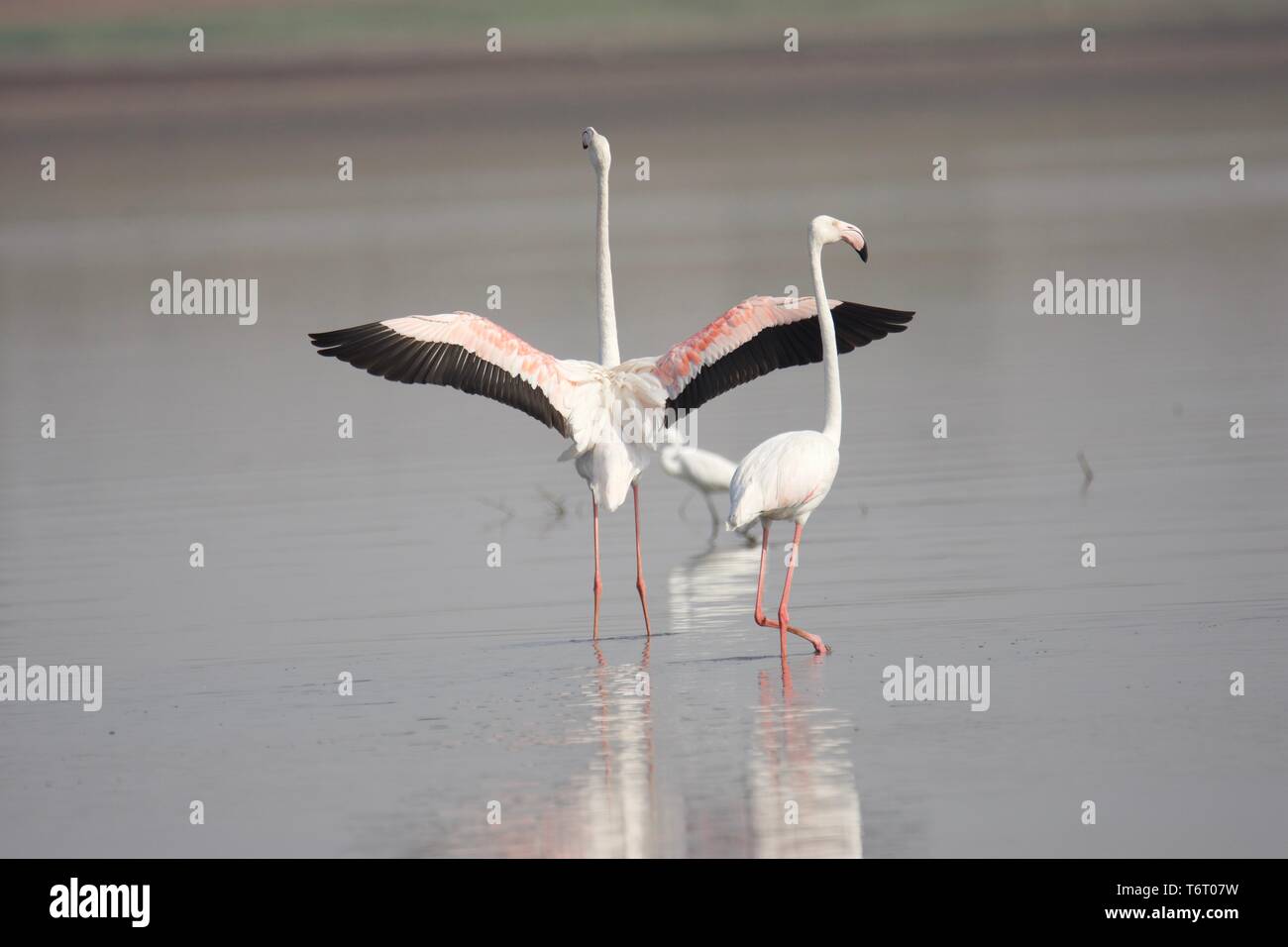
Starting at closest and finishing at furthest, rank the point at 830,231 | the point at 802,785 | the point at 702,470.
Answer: the point at 802,785 → the point at 830,231 → the point at 702,470

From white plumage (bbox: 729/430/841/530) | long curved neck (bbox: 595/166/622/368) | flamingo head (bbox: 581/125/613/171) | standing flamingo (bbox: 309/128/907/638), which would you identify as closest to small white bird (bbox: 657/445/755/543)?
long curved neck (bbox: 595/166/622/368)

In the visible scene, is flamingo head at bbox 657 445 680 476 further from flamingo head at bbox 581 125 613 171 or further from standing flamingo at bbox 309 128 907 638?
standing flamingo at bbox 309 128 907 638

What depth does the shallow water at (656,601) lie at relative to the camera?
22.7 ft

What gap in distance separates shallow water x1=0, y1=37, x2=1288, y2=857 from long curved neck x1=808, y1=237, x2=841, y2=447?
0.92m

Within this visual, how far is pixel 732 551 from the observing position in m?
12.2

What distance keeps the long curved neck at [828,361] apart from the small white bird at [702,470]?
3.00 meters

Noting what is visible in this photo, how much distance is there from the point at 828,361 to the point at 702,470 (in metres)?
3.26

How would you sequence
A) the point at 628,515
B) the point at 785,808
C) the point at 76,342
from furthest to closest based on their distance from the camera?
the point at 76,342
the point at 628,515
the point at 785,808

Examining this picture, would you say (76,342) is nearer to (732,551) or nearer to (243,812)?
(732,551)

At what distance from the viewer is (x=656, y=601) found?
10.7 metres

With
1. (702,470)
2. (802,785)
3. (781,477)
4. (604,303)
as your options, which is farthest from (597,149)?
(802,785)

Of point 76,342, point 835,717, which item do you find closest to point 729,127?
point 76,342

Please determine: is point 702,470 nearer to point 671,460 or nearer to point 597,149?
point 671,460

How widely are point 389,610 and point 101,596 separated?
1.87 metres
